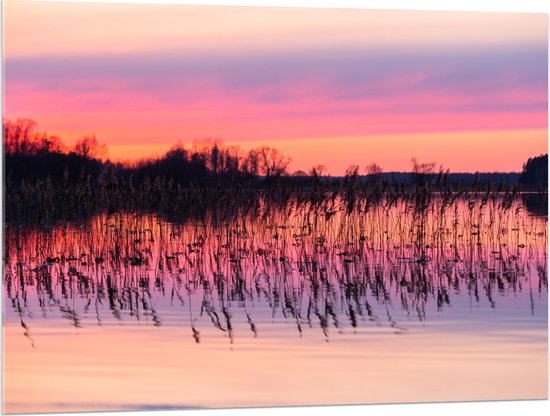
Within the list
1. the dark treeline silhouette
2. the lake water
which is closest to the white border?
the lake water

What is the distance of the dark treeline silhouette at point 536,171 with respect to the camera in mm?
7188

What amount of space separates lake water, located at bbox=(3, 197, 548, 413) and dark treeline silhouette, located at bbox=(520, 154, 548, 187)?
766mm

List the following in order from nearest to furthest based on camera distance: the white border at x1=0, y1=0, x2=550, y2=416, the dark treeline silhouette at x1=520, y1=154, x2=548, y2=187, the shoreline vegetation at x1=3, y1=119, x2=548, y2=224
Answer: the white border at x1=0, y1=0, x2=550, y2=416, the dark treeline silhouette at x1=520, y1=154, x2=548, y2=187, the shoreline vegetation at x1=3, y1=119, x2=548, y2=224

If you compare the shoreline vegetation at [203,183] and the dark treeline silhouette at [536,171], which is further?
the shoreline vegetation at [203,183]

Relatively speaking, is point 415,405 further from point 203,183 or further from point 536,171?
point 203,183

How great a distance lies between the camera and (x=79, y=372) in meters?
5.96

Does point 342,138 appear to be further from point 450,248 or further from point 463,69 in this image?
point 450,248

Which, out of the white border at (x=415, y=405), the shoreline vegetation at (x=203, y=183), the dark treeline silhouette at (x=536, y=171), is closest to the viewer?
the white border at (x=415, y=405)

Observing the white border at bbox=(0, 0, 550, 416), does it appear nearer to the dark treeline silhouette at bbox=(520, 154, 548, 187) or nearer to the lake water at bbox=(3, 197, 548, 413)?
the lake water at bbox=(3, 197, 548, 413)

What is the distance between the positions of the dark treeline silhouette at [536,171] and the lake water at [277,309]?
77 centimetres

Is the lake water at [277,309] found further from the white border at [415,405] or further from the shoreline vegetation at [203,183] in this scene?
the shoreline vegetation at [203,183]

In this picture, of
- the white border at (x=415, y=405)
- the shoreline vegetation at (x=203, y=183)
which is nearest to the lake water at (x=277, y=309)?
the white border at (x=415, y=405)

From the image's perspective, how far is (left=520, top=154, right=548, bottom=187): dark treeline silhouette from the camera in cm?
719

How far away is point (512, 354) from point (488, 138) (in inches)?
67.0
